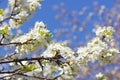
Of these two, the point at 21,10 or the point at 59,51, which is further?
the point at 21,10

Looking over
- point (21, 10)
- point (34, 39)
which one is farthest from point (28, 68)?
point (21, 10)

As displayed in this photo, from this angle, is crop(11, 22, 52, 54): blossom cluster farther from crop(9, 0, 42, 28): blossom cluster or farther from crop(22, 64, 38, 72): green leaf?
crop(9, 0, 42, 28): blossom cluster

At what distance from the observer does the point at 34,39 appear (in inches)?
138

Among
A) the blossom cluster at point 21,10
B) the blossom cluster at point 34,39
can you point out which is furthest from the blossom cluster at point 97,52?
the blossom cluster at point 21,10

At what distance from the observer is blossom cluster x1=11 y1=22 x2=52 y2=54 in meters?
3.50

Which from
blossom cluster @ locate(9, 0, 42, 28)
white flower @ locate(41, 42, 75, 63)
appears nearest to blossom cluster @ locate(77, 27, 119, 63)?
white flower @ locate(41, 42, 75, 63)

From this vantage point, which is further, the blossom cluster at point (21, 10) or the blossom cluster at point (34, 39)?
the blossom cluster at point (21, 10)

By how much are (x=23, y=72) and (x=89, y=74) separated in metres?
9.18

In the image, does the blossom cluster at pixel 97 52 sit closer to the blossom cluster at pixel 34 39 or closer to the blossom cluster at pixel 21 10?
the blossom cluster at pixel 34 39

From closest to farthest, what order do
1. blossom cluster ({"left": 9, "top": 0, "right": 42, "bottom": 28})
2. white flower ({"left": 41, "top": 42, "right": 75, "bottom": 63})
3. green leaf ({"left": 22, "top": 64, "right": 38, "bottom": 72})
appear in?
white flower ({"left": 41, "top": 42, "right": 75, "bottom": 63}), green leaf ({"left": 22, "top": 64, "right": 38, "bottom": 72}), blossom cluster ({"left": 9, "top": 0, "right": 42, "bottom": 28})

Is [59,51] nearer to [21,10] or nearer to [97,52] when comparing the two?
[97,52]

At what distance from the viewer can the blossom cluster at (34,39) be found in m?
3.50

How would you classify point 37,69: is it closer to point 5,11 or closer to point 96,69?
point 5,11

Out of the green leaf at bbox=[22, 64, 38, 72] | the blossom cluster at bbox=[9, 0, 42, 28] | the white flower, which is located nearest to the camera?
the white flower
